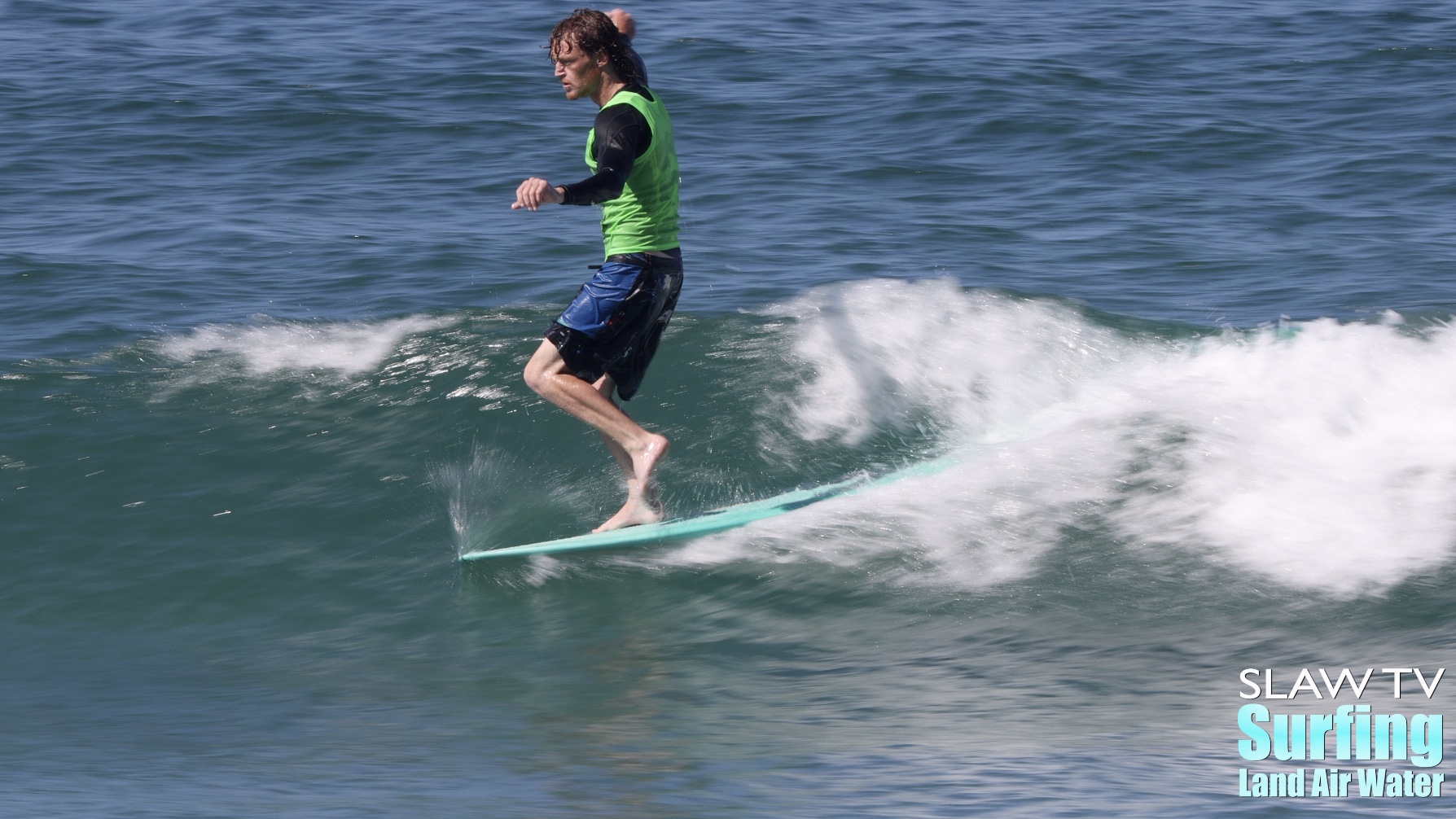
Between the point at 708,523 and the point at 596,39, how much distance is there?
1.99 m

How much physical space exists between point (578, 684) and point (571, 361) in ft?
4.11

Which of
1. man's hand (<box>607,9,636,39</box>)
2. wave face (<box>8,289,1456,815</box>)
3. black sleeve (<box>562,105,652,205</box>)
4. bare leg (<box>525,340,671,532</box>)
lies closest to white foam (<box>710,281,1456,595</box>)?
wave face (<box>8,289,1456,815</box>)

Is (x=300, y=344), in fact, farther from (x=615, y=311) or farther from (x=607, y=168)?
(x=607, y=168)

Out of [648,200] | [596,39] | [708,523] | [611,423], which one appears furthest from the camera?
[708,523]

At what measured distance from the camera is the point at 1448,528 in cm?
607

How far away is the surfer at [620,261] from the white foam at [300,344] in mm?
2644

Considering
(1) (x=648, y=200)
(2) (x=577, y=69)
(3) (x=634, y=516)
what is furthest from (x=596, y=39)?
(3) (x=634, y=516)

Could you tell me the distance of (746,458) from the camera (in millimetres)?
7148

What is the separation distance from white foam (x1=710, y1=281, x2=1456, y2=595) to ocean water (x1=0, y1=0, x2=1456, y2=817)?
3 cm

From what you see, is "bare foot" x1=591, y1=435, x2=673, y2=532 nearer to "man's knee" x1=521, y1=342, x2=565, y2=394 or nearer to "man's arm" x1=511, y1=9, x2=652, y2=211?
"man's knee" x1=521, y1=342, x2=565, y2=394

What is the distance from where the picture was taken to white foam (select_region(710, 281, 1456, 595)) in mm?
6094

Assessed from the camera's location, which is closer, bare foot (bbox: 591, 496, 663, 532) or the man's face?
the man's face

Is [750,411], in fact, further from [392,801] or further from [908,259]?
[392,801]

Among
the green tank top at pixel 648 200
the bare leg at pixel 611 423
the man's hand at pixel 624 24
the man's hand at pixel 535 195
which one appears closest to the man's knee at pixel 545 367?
the bare leg at pixel 611 423
